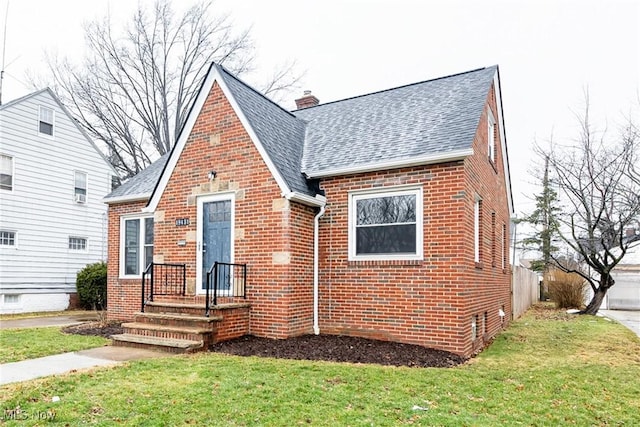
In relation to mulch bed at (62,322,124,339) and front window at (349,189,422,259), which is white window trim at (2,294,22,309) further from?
front window at (349,189,422,259)

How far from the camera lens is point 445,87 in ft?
35.7

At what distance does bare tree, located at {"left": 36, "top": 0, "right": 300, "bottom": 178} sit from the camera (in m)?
23.4

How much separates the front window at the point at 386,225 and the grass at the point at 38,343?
17.6 ft

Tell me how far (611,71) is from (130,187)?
17.2 m

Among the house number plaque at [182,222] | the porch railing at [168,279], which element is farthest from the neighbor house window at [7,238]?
the house number plaque at [182,222]

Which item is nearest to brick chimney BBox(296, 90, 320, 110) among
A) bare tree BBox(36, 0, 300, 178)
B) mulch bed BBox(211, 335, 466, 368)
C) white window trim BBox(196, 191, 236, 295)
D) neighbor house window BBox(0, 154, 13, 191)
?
white window trim BBox(196, 191, 236, 295)

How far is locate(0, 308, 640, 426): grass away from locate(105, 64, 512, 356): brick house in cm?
158

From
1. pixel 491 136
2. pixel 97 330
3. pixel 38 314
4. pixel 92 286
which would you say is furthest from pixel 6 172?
pixel 491 136

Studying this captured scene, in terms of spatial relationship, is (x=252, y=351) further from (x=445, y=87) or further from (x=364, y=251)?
(x=445, y=87)

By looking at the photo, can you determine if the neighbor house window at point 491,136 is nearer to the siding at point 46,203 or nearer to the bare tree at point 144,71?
the bare tree at point 144,71

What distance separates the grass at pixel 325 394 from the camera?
4410mm

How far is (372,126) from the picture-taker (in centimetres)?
1049

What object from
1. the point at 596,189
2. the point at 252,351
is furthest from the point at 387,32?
the point at 252,351

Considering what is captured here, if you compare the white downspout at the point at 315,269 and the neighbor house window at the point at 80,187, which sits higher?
the neighbor house window at the point at 80,187
